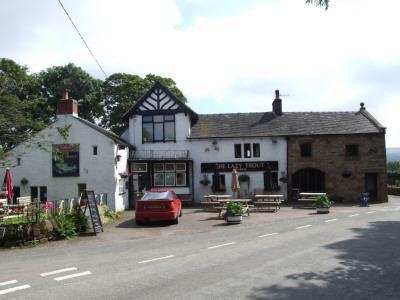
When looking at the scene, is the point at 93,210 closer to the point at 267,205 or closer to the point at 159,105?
the point at 267,205

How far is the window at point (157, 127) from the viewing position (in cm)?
3100

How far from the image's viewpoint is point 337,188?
3097cm

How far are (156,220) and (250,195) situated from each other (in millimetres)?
12973

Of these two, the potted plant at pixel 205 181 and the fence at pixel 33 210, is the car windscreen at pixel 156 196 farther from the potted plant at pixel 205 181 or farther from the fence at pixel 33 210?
the potted plant at pixel 205 181

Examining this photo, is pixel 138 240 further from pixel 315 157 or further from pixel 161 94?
pixel 315 157

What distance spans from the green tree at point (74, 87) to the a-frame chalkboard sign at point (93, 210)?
25.2 m

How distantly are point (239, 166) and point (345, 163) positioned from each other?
303 inches

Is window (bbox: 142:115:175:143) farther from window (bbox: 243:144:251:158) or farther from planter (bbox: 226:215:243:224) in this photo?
planter (bbox: 226:215:243:224)

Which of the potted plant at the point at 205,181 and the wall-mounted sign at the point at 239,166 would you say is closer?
the potted plant at the point at 205,181

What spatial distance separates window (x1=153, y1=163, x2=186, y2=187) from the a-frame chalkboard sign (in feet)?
41.6

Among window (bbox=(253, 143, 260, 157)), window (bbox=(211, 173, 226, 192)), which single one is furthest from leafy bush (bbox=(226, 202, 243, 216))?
window (bbox=(253, 143, 260, 157))

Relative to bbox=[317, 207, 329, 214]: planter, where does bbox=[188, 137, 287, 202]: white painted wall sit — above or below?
above

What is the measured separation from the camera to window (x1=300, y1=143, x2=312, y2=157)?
3130 cm

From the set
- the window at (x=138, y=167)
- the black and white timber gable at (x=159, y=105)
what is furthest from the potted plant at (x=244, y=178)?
the window at (x=138, y=167)
